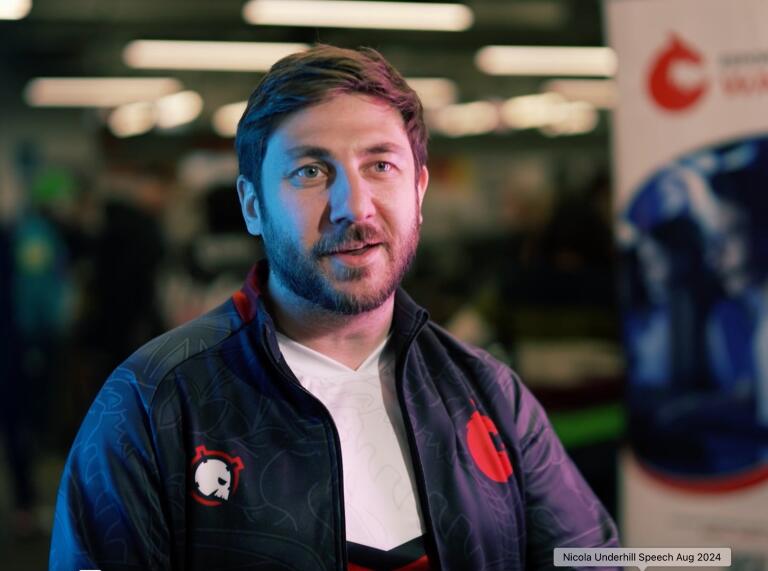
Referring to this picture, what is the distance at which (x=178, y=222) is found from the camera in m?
4.63

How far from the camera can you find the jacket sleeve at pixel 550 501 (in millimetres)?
1384

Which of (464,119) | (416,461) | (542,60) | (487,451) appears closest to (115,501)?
(416,461)

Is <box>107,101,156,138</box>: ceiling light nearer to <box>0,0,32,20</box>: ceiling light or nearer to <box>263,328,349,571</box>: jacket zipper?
<box>0,0,32,20</box>: ceiling light

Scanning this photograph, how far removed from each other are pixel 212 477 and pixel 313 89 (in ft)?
1.63

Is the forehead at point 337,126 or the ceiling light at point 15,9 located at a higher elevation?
the ceiling light at point 15,9

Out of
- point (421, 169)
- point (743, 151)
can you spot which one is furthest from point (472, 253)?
point (421, 169)

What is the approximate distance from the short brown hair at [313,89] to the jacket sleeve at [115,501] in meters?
0.37

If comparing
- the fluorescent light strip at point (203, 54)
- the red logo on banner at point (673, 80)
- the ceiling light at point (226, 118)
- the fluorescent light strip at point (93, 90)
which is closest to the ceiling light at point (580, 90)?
the fluorescent light strip at point (203, 54)

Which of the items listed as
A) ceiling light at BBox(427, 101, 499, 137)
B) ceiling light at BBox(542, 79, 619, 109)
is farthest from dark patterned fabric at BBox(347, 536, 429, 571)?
ceiling light at BBox(542, 79, 619, 109)

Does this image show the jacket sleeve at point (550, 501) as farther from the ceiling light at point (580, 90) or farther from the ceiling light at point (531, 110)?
the ceiling light at point (580, 90)

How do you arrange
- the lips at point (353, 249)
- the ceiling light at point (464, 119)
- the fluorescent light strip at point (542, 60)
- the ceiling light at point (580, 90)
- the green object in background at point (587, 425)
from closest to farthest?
the lips at point (353, 249), the green object in background at point (587, 425), the ceiling light at point (464, 119), the fluorescent light strip at point (542, 60), the ceiling light at point (580, 90)

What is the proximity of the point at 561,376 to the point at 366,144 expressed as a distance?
3465mm

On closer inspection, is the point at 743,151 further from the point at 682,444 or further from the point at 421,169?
the point at 421,169
